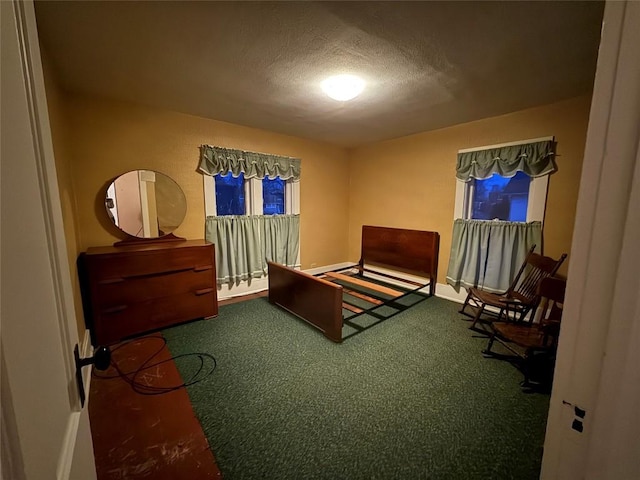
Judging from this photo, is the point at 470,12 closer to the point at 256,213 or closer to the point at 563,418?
the point at 563,418

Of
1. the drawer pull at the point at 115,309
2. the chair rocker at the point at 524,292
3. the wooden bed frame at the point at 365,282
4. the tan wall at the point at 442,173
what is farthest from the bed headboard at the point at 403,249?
the drawer pull at the point at 115,309

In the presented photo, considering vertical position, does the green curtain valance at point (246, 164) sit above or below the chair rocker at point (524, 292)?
above

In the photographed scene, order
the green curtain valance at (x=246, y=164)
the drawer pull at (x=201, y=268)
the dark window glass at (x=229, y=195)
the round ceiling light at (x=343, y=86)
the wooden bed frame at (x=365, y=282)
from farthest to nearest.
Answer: the dark window glass at (x=229, y=195)
the green curtain valance at (x=246, y=164)
the drawer pull at (x=201, y=268)
the wooden bed frame at (x=365, y=282)
the round ceiling light at (x=343, y=86)

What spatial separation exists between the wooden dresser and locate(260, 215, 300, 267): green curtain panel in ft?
3.53

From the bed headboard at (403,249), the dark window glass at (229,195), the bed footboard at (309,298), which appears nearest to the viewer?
the bed footboard at (309,298)

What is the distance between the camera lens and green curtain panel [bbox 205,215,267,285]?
11.2ft

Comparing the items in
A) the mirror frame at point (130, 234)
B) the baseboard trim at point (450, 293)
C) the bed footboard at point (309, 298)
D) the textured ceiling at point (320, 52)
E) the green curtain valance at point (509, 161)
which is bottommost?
the baseboard trim at point (450, 293)

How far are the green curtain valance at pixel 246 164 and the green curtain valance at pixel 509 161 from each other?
91.9 inches

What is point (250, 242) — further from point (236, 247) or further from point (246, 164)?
point (246, 164)

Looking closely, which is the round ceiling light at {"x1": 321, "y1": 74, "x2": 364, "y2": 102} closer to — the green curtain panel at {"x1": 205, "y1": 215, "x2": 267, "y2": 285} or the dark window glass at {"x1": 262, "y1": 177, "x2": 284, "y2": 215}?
the dark window glass at {"x1": 262, "y1": 177, "x2": 284, "y2": 215}

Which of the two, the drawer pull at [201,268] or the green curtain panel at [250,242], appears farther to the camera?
the green curtain panel at [250,242]

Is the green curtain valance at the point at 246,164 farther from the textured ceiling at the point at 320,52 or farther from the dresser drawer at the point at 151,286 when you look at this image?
the dresser drawer at the point at 151,286

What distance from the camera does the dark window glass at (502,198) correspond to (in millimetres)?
2984

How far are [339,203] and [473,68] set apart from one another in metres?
3.03
